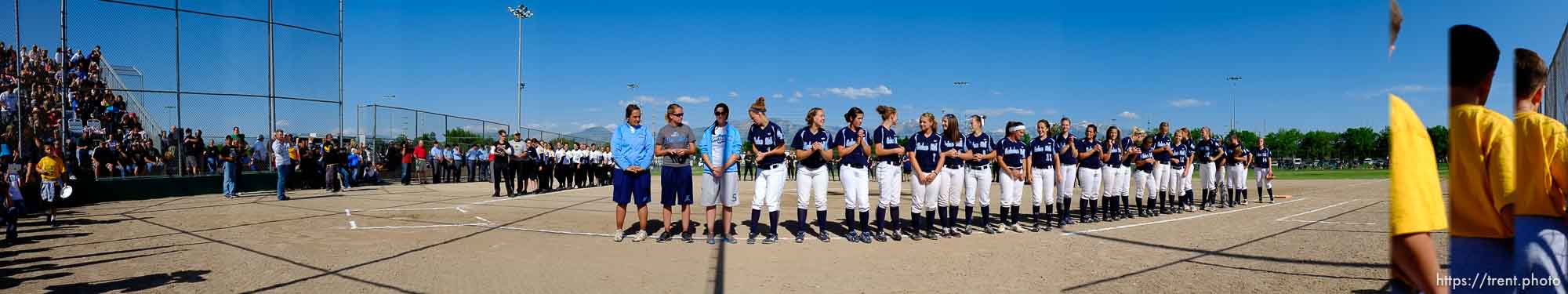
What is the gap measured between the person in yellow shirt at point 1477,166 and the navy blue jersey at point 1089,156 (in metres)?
9.26

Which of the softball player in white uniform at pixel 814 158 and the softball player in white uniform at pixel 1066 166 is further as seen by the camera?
the softball player in white uniform at pixel 1066 166

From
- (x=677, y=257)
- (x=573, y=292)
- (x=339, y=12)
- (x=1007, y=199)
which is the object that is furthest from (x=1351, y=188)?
(x=339, y=12)

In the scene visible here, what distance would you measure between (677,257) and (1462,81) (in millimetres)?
6201

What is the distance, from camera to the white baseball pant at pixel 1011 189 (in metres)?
9.50

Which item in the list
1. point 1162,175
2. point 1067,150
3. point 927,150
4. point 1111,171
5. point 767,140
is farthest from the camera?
point 1162,175

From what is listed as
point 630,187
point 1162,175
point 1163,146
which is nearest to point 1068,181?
point 1163,146

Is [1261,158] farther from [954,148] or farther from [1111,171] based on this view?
[954,148]

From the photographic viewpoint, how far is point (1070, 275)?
5852 mm

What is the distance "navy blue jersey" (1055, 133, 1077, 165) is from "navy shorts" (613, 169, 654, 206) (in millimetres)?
5934

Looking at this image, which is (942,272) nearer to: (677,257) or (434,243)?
(677,257)

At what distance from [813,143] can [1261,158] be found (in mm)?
11364

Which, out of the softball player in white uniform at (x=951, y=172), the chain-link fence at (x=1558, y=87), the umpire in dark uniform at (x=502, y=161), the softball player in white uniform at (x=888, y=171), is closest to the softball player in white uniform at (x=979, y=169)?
the softball player in white uniform at (x=951, y=172)

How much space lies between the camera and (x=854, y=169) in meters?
8.43

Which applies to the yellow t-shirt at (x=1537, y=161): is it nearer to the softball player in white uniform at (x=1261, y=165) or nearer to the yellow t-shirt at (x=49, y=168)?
the yellow t-shirt at (x=49, y=168)
